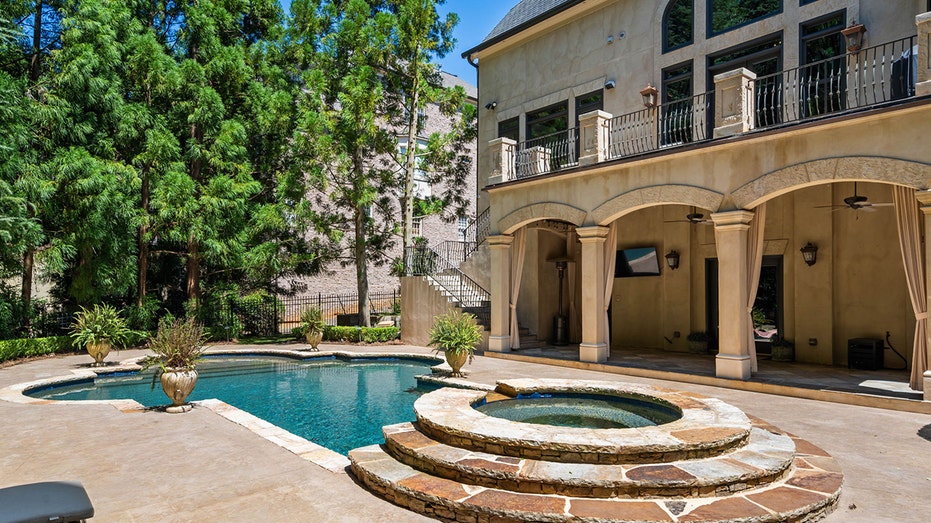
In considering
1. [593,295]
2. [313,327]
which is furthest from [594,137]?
[313,327]

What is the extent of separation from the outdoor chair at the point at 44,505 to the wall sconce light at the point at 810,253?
501 inches

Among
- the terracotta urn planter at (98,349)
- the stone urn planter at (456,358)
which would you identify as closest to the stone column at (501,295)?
the stone urn planter at (456,358)

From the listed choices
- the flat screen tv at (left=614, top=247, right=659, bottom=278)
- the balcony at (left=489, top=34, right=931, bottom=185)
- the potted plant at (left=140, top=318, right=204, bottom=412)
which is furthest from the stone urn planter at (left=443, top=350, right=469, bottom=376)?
the flat screen tv at (left=614, top=247, right=659, bottom=278)

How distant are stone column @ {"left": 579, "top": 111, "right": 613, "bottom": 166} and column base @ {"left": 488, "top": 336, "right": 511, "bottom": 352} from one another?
4.87 meters

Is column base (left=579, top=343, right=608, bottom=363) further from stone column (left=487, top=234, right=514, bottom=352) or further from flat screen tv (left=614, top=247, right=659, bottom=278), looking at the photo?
flat screen tv (left=614, top=247, right=659, bottom=278)

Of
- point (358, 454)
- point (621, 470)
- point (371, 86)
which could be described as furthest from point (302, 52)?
point (621, 470)

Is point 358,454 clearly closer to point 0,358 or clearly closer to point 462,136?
point 0,358

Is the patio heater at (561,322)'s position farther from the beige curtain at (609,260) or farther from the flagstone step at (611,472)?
the flagstone step at (611,472)

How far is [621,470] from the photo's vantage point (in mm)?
4750

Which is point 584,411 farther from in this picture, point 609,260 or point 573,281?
point 573,281

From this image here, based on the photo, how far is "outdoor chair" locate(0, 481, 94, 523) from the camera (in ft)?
10.9

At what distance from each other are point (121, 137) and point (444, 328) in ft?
41.9

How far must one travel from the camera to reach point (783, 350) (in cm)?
1230

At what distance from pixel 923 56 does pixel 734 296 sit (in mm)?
4498
